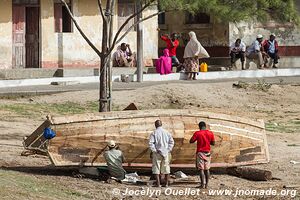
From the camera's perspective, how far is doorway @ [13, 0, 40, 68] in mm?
34469

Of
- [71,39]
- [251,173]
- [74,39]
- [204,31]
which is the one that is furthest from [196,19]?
[251,173]

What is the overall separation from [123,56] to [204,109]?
32.0ft

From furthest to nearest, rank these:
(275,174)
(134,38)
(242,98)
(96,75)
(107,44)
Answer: (134,38) < (96,75) < (242,98) < (107,44) < (275,174)

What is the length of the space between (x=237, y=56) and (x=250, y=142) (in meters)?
18.0

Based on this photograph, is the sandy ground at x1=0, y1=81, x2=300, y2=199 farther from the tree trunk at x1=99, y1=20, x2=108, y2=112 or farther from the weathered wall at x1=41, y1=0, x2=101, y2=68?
the weathered wall at x1=41, y1=0, x2=101, y2=68

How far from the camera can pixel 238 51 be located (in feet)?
123

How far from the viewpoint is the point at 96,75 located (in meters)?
34.1

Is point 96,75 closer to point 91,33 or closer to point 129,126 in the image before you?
point 91,33

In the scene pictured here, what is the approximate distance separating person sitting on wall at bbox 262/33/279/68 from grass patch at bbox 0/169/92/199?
844 inches

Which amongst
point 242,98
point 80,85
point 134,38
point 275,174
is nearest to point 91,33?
point 134,38

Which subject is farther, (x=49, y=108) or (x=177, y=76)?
(x=177, y=76)

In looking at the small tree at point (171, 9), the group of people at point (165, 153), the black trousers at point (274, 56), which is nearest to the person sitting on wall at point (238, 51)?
the black trousers at point (274, 56)

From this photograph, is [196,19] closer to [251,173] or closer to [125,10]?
[125,10]

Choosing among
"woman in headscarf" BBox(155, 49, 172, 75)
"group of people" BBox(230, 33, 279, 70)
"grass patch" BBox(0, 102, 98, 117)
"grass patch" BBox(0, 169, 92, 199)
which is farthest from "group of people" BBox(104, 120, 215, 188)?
"group of people" BBox(230, 33, 279, 70)
